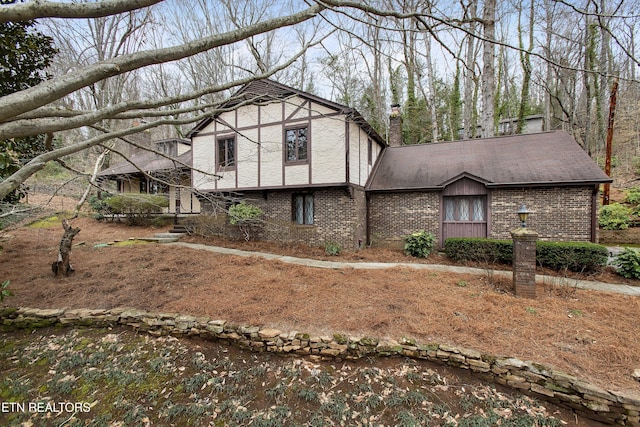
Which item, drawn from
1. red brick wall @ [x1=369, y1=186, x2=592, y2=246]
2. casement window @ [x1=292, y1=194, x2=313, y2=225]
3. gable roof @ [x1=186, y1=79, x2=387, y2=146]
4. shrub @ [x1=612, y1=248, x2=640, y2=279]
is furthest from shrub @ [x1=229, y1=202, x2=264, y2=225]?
shrub @ [x1=612, y1=248, x2=640, y2=279]

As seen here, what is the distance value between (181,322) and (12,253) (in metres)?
9.60

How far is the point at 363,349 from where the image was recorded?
4055mm

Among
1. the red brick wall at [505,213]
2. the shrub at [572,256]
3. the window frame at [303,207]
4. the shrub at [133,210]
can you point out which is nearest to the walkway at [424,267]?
the shrub at [572,256]

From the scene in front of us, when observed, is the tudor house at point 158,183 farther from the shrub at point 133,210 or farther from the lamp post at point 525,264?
the lamp post at point 525,264

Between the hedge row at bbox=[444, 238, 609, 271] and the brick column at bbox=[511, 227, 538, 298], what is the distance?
1653 millimetres

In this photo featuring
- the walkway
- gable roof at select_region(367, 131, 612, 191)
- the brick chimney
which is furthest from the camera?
the brick chimney

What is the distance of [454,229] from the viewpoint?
9891 mm

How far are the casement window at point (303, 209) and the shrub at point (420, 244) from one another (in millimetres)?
3857

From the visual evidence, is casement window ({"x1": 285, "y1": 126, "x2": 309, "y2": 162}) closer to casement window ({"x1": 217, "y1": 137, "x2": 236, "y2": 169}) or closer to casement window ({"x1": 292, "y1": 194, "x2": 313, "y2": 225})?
casement window ({"x1": 292, "y1": 194, "x2": 313, "y2": 225})

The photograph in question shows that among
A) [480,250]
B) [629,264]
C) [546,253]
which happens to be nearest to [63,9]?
[480,250]

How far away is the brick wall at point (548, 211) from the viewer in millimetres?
8570

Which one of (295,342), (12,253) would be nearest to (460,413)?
(295,342)

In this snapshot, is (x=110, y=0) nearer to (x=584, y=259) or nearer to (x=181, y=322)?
(x=181, y=322)

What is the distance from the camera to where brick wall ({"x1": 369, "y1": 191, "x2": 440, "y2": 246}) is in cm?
1010
